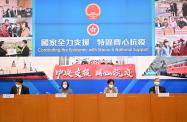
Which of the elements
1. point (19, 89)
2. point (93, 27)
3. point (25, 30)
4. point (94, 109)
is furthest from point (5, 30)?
point (94, 109)

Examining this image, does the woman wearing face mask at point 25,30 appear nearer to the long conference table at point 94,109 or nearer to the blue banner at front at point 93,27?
the blue banner at front at point 93,27

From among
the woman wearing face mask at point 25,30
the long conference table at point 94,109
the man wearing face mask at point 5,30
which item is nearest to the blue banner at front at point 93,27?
the woman wearing face mask at point 25,30

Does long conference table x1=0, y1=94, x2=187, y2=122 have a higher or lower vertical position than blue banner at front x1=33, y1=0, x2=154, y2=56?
lower

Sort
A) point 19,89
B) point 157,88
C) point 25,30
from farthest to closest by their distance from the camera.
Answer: point 25,30, point 157,88, point 19,89

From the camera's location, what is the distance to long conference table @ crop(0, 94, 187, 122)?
6.26 m

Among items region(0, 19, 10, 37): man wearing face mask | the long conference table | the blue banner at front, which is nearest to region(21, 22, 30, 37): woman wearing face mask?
the blue banner at front

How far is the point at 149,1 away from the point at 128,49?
1158 mm

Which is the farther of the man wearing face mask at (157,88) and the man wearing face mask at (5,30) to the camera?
the man wearing face mask at (5,30)

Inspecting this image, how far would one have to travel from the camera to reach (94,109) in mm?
6277

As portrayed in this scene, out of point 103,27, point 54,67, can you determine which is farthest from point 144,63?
point 54,67

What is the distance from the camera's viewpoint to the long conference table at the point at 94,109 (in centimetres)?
626

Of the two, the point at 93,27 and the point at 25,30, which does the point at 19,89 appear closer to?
the point at 25,30

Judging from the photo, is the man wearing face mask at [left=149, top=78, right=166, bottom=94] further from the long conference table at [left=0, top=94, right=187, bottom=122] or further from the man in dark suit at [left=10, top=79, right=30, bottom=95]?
the man in dark suit at [left=10, top=79, right=30, bottom=95]

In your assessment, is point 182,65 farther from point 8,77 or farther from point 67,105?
point 8,77
